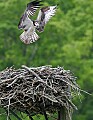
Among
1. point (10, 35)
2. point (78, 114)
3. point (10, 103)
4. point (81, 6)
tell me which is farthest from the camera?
point (81, 6)

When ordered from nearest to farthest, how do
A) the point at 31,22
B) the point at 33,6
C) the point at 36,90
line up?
the point at 36,90 < the point at 33,6 < the point at 31,22

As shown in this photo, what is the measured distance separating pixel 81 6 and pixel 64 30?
2.37m

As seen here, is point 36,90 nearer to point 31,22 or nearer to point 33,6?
point 33,6

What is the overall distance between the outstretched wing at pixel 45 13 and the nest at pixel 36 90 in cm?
225

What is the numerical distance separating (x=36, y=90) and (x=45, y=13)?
262 centimetres

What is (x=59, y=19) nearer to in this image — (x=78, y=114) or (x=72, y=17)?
(x=72, y=17)

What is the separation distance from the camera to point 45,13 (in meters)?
8.62

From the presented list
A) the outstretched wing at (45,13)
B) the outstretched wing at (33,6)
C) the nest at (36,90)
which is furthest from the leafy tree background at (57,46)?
the nest at (36,90)

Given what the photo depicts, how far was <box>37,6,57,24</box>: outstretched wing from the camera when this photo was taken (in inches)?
339

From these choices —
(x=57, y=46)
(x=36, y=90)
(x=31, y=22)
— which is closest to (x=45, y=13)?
(x=31, y=22)

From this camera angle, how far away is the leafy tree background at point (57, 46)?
85.7ft

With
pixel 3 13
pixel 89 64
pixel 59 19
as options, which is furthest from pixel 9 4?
pixel 89 64

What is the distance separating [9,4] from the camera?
2764 cm

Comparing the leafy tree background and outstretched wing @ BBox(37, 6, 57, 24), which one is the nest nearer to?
outstretched wing @ BBox(37, 6, 57, 24)
